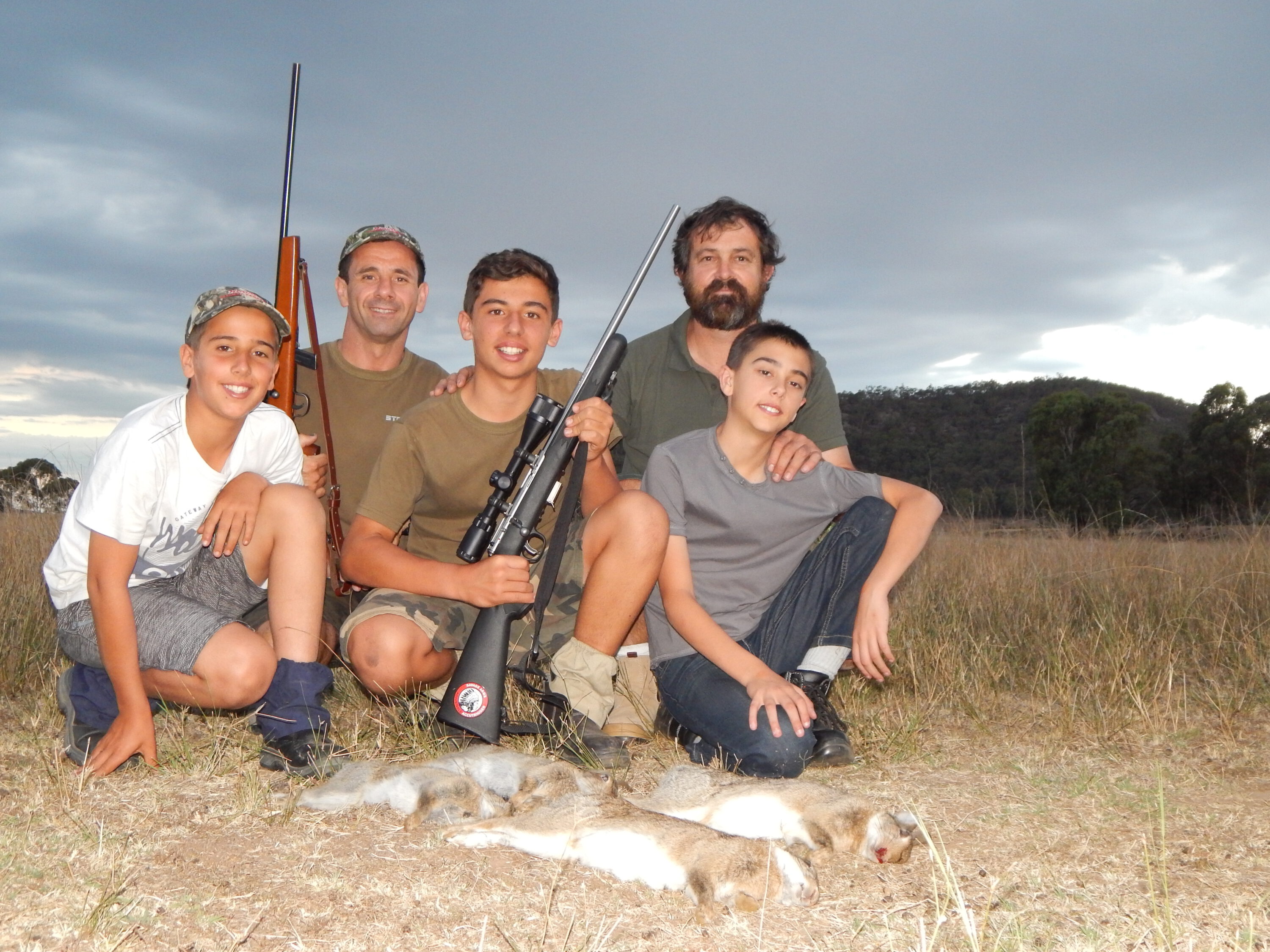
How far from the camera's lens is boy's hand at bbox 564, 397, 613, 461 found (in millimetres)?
3709

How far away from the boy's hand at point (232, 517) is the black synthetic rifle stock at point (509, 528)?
0.71 meters

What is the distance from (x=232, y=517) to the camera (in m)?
3.36

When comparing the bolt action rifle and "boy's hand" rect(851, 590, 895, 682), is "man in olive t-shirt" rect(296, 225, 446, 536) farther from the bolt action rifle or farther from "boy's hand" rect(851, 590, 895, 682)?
"boy's hand" rect(851, 590, 895, 682)

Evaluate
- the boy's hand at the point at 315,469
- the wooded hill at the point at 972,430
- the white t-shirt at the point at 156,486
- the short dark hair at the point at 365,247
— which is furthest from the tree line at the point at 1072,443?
the white t-shirt at the point at 156,486

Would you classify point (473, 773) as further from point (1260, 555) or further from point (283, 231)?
point (1260, 555)

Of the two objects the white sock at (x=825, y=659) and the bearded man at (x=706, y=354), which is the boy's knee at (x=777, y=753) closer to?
the white sock at (x=825, y=659)

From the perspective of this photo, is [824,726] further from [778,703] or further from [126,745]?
[126,745]

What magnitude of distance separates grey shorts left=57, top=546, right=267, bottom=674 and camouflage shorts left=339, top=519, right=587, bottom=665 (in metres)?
0.43

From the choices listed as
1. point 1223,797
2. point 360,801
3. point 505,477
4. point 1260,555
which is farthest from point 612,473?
point 1260,555

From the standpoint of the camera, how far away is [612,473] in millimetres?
4098

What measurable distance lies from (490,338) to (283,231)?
1.65 meters

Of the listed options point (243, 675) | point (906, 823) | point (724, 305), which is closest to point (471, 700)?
point (243, 675)

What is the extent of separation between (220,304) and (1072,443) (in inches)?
1724

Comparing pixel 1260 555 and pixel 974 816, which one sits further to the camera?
pixel 1260 555
